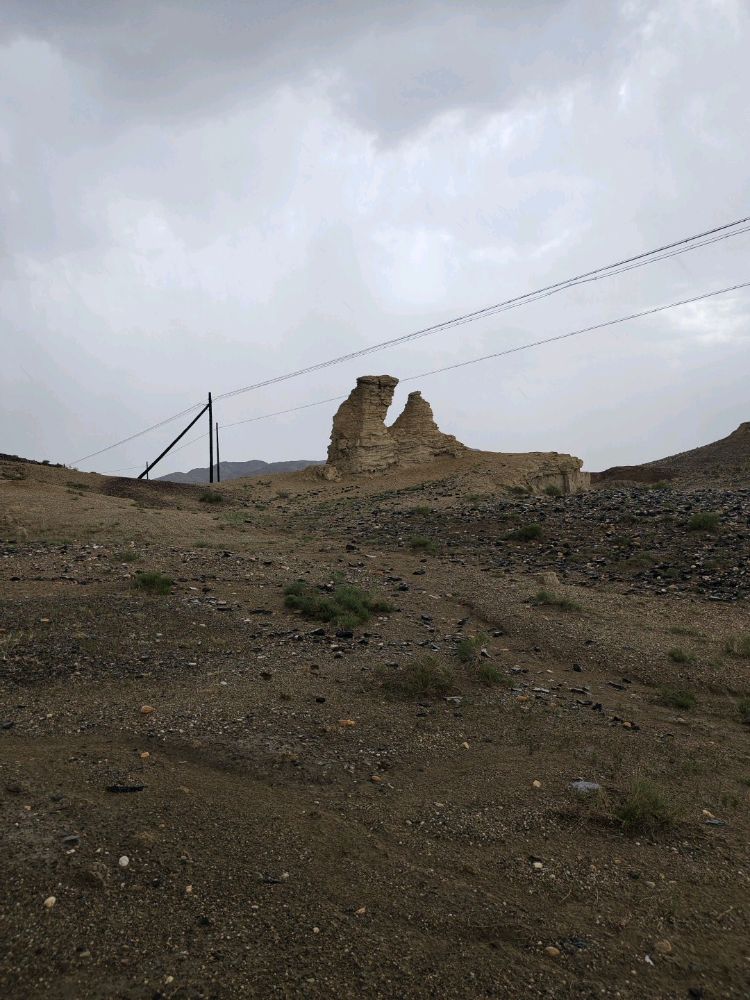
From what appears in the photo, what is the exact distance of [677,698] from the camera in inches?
246

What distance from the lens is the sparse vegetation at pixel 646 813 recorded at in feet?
13.2

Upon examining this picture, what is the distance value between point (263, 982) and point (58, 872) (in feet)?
4.08

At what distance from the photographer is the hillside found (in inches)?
1396

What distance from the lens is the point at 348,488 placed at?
99.3 feet

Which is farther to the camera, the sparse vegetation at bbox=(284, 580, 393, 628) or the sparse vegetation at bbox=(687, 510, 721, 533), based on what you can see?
the sparse vegetation at bbox=(687, 510, 721, 533)

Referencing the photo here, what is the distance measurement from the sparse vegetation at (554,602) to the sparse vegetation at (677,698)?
8.93 feet

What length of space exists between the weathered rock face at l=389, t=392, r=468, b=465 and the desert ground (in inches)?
889

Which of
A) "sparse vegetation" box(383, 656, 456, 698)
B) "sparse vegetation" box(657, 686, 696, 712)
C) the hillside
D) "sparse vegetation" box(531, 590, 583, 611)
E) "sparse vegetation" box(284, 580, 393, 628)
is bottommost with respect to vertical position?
"sparse vegetation" box(657, 686, 696, 712)

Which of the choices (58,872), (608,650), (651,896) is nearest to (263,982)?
(58,872)

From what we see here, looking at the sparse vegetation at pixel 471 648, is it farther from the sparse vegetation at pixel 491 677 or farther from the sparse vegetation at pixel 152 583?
the sparse vegetation at pixel 152 583

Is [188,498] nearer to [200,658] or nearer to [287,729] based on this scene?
[200,658]

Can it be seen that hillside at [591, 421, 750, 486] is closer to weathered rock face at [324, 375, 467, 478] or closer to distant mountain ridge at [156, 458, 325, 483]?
weathered rock face at [324, 375, 467, 478]

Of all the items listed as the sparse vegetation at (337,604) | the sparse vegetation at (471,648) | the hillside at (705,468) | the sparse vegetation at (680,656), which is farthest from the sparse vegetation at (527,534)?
the hillside at (705,468)

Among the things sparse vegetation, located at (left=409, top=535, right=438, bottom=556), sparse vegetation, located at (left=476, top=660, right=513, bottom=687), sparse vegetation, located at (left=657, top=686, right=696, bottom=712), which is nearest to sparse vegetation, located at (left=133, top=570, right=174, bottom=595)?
sparse vegetation, located at (left=476, top=660, right=513, bottom=687)
